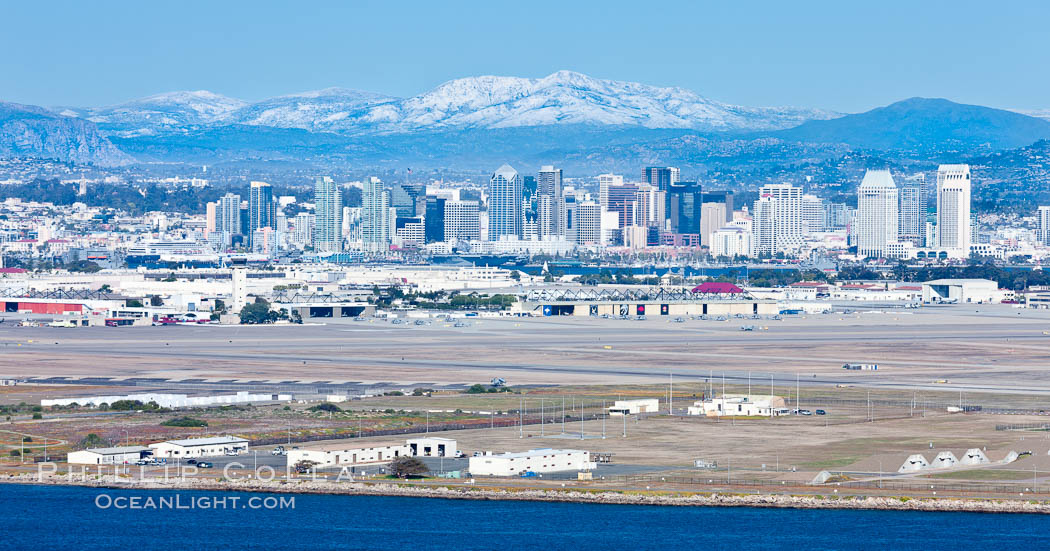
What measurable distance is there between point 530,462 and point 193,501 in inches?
288

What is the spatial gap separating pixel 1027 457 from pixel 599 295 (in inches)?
3051

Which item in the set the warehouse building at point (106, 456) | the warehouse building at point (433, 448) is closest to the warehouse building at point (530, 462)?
the warehouse building at point (433, 448)

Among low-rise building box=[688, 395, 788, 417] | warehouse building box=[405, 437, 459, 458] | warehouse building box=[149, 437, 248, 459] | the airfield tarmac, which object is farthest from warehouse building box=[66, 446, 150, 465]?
the airfield tarmac

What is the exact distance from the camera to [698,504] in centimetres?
3897

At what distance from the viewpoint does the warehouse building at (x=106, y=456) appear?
141ft

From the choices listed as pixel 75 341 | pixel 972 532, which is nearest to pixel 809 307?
pixel 75 341

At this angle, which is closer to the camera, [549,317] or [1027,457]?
[1027,457]

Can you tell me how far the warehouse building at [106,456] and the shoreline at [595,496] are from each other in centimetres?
163

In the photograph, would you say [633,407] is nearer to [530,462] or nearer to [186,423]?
[530,462]

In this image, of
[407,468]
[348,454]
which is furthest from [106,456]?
[407,468]

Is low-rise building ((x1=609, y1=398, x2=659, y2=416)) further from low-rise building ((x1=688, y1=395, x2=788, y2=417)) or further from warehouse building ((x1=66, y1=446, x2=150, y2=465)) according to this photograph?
Answer: warehouse building ((x1=66, y1=446, x2=150, y2=465))

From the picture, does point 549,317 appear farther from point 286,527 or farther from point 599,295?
point 286,527

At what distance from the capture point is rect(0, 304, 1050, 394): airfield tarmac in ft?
217

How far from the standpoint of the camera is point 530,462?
42438mm
